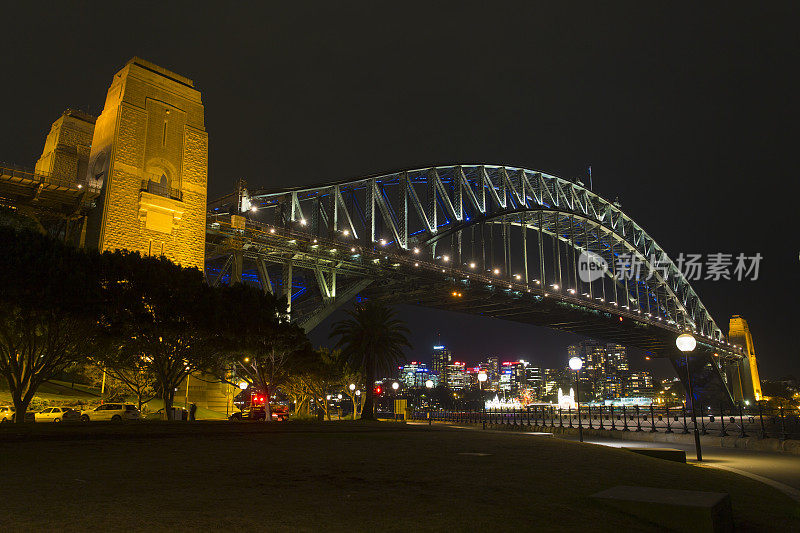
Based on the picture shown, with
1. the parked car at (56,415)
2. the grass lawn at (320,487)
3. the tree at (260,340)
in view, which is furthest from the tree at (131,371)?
the grass lawn at (320,487)

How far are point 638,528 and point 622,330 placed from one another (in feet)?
385

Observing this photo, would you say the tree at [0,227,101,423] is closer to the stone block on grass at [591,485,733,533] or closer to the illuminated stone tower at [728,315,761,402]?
the stone block on grass at [591,485,733,533]

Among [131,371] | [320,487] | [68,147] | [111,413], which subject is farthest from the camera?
[68,147]

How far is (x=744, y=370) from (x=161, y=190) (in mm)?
146440

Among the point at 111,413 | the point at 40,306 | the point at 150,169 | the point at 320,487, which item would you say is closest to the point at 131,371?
the point at 111,413

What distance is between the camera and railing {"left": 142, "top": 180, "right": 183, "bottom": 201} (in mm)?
44375

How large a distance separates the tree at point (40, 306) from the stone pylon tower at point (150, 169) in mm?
15287

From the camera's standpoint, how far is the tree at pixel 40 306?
2414 centimetres

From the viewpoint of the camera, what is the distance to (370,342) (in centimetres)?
5138

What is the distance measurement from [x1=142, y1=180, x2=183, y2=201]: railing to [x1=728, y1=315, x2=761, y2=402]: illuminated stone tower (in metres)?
144

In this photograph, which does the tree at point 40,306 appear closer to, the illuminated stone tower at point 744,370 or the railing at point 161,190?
the railing at point 161,190

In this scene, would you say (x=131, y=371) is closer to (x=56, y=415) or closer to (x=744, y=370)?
(x=56, y=415)

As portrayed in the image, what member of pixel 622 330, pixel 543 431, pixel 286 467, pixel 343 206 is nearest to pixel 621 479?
pixel 286 467

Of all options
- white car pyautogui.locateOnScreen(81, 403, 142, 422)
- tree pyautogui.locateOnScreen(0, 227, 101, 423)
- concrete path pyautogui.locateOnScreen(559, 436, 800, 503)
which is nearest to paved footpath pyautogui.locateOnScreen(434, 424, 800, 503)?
concrete path pyautogui.locateOnScreen(559, 436, 800, 503)
